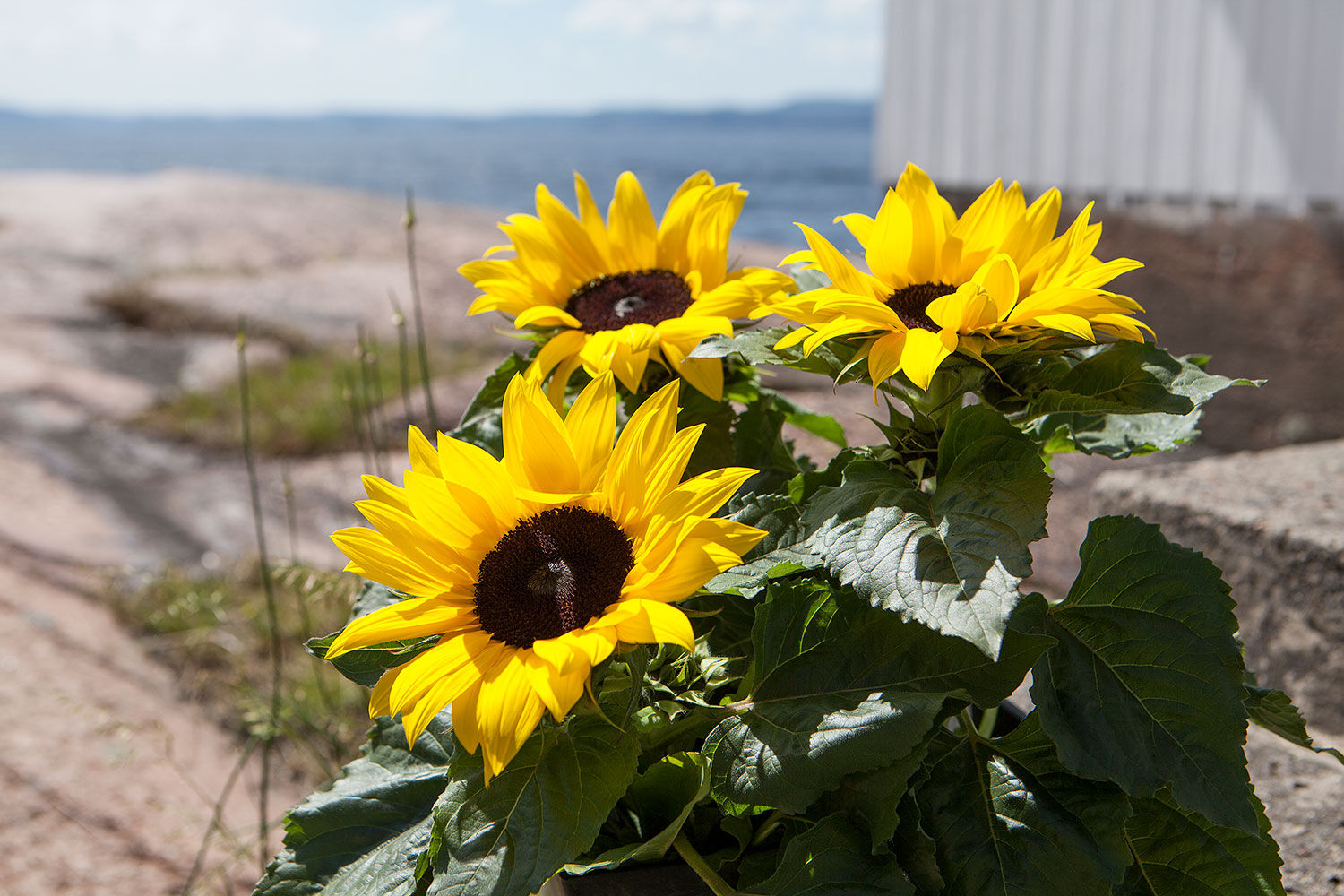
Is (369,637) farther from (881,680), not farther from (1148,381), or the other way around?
(1148,381)

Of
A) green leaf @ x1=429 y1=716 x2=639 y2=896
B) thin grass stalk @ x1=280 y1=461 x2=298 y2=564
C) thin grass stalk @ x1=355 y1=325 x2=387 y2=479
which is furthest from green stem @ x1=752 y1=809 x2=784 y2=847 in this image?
thin grass stalk @ x1=280 y1=461 x2=298 y2=564

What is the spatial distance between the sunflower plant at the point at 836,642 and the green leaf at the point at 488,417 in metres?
0.15

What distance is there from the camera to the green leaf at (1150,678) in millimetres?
611

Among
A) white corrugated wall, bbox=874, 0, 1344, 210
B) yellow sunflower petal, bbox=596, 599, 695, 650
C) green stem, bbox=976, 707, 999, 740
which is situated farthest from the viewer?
white corrugated wall, bbox=874, 0, 1344, 210

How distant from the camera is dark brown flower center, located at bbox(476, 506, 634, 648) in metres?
0.60

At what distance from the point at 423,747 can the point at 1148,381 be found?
54 centimetres

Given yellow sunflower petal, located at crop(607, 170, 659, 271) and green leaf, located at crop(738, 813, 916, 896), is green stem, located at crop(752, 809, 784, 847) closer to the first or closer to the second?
green leaf, located at crop(738, 813, 916, 896)

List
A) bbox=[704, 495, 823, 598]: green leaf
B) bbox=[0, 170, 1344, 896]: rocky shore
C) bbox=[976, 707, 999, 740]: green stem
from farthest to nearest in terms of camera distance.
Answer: bbox=[0, 170, 1344, 896]: rocky shore → bbox=[976, 707, 999, 740]: green stem → bbox=[704, 495, 823, 598]: green leaf

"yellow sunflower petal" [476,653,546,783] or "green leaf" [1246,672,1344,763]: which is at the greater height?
"yellow sunflower petal" [476,653,546,783]

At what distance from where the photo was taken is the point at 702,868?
0.64m

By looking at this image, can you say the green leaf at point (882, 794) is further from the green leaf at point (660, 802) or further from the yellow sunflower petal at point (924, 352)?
the yellow sunflower petal at point (924, 352)

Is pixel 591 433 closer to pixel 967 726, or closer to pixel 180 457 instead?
pixel 967 726

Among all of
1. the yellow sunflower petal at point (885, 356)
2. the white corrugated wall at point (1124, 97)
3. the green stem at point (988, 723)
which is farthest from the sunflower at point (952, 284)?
the white corrugated wall at point (1124, 97)

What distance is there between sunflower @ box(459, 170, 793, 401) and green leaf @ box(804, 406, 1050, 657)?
15 centimetres
